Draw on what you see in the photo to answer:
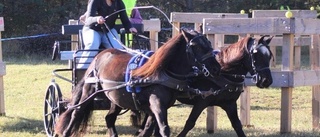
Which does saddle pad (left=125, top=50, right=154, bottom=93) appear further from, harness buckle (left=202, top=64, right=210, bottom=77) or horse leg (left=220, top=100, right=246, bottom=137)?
horse leg (left=220, top=100, right=246, bottom=137)

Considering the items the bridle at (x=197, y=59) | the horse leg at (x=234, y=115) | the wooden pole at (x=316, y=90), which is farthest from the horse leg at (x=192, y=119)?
the wooden pole at (x=316, y=90)

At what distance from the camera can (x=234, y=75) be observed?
28.6 ft

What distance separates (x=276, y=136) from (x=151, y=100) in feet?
7.68

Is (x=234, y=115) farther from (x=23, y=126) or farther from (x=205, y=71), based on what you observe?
(x=23, y=126)

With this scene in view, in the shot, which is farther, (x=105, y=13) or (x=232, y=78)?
(x=105, y=13)

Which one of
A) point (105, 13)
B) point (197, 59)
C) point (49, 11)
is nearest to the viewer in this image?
point (197, 59)

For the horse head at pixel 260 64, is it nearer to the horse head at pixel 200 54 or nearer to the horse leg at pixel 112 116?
the horse head at pixel 200 54

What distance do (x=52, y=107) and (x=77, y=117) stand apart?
1140mm

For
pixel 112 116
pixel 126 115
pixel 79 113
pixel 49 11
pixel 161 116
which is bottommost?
pixel 126 115

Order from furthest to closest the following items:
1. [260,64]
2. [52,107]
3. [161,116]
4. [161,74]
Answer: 1. [52,107]
2. [260,64]
3. [161,74]
4. [161,116]

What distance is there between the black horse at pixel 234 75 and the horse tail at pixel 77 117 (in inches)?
52.0

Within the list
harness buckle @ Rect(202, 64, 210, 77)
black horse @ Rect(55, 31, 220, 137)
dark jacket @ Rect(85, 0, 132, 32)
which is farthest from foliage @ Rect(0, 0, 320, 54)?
harness buckle @ Rect(202, 64, 210, 77)

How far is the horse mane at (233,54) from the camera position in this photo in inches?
336

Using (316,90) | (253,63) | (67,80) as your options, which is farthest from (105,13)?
(316,90)
